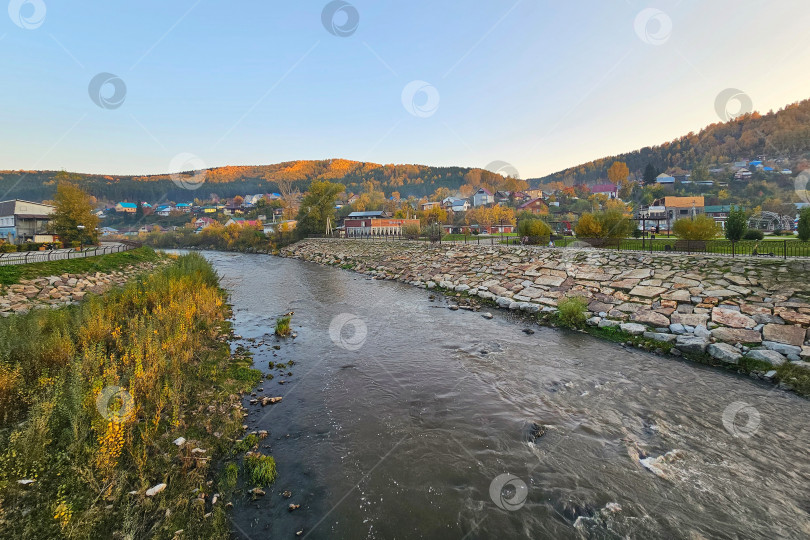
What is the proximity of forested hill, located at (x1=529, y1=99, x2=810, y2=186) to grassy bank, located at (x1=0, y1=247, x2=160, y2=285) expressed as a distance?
173536 millimetres

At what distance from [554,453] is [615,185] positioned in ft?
476

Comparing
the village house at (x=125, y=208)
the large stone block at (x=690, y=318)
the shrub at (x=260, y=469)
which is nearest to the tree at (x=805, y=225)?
the large stone block at (x=690, y=318)

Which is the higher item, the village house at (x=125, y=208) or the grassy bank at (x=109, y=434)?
the village house at (x=125, y=208)

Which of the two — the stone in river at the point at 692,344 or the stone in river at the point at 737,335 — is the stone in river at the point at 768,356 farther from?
the stone in river at the point at 692,344

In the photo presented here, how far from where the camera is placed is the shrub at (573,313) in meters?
15.6

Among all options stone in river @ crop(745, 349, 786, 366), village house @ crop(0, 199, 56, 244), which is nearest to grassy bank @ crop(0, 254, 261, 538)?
stone in river @ crop(745, 349, 786, 366)

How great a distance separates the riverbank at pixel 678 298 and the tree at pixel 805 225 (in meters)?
6.11

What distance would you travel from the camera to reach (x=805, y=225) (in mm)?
18031

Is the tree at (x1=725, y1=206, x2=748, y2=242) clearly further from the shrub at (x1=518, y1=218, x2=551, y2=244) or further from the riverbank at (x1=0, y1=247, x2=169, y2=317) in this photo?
the riverbank at (x1=0, y1=247, x2=169, y2=317)

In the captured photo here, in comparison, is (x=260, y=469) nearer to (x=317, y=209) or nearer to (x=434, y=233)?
(x=434, y=233)

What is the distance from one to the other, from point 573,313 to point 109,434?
1637 cm

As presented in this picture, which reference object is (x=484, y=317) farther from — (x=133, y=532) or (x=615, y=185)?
(x=615, y=185)

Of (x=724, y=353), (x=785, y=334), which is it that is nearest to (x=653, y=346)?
(x=724, y=353)

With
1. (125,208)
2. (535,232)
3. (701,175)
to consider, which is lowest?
(535,232)
